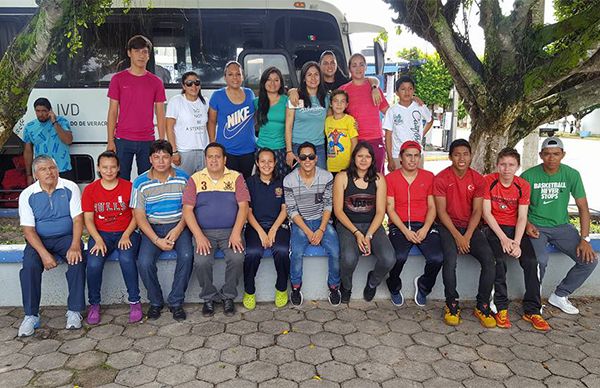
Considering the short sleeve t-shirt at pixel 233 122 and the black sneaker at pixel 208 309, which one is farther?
the short sleeve t-shirt at pixel 233 122

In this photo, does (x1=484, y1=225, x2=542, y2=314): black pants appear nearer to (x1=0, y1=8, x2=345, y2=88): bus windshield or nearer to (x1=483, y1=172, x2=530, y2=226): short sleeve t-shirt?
(x1=483, y1=172, x2=530, y2=226): short sleeve t-shirt

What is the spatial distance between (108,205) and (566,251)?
402 centimetres

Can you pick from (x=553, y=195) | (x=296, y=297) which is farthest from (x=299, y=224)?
(x=553, y=195)

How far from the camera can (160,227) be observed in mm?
4105

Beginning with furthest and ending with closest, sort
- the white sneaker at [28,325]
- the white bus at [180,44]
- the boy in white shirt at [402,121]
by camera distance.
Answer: the white bus at [180,44] < the boy in white shirt at [402,121] < the white sneaker at [28,325]

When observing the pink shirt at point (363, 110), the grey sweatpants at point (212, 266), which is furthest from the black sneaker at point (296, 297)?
the pink shirt at point (363, 110)

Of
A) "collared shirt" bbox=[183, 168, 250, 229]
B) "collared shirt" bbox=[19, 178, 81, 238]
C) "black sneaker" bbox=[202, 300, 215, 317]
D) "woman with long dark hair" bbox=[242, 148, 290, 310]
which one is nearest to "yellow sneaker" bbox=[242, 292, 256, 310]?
"woman with long dark hair" bbox=[242, 148, 290, 310]

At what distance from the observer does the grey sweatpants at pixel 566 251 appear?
407 centimetres

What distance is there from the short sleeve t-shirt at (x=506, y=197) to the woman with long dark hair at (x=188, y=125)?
9.29 ft

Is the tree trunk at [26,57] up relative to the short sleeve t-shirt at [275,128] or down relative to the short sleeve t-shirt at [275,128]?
up

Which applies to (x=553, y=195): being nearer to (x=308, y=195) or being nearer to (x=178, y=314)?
(x=308, y=195)

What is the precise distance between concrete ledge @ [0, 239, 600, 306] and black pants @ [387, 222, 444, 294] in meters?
0.17

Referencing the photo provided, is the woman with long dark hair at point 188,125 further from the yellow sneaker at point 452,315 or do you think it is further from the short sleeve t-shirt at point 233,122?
the yellow sneaker at point 452,315

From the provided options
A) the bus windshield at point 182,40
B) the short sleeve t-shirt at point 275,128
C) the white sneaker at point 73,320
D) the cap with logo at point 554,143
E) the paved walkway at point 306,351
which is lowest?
the paved walkway at point 306,351
